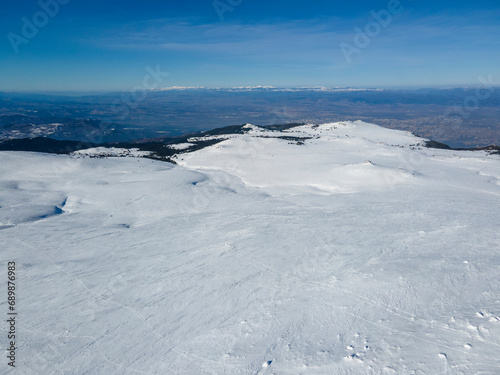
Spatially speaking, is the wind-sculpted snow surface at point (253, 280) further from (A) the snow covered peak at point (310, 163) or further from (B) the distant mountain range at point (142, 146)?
(B) the distant mountain range at point (142, 146)

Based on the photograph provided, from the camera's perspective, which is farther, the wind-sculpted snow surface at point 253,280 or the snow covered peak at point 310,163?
the snow covered peak at point 310,163

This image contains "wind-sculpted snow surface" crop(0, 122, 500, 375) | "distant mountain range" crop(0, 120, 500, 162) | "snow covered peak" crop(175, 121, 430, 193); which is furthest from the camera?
"distant mountain range" crop(0, 120, 500, 162)

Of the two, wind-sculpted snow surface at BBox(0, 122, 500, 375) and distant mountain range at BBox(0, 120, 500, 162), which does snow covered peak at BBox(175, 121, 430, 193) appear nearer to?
wind-sculpted snow surface at BBox(0, 122, 500, 375)

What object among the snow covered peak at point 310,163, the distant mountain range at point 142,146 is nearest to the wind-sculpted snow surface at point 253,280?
the snow covered peak at point 310,163

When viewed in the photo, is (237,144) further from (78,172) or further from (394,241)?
(394,241)

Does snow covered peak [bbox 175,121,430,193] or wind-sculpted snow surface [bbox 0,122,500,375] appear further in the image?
snow covered peak [bbox 175,121,430,193]

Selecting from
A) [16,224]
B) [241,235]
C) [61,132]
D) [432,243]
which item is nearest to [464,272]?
[432,243]

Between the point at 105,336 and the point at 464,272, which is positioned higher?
the point at 464,272

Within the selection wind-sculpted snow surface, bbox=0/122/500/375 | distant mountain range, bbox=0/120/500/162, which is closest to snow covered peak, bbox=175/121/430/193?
wind-sculpted snow surface, bbox=0/122/500/375
